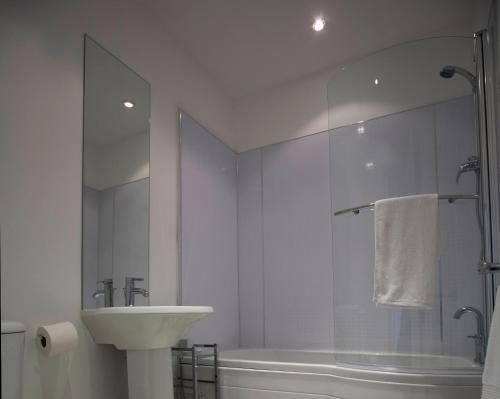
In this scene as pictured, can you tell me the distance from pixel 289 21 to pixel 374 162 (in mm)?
1128

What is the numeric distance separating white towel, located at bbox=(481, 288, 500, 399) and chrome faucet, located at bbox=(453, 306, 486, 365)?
43 cm

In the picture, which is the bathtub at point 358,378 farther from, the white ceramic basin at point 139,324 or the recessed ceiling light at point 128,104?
the recessed ceiling light at point 128,104

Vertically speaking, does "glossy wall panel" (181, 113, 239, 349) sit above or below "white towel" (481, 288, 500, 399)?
above

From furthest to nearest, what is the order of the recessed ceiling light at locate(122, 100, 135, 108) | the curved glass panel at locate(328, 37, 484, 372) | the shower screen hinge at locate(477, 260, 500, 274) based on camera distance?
the recessed ceiling light at locate(122, 100, 135, 108), the curved glass panel at locate(328, 37, 484, 372), the shower screen hinge at locate(477, 260, 500, 274)

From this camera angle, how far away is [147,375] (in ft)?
6.86

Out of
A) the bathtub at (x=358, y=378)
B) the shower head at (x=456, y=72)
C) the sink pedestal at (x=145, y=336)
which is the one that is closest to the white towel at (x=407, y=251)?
the bathtub at (x=358, y=378)

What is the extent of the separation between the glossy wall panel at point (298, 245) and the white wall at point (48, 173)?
1157 millimetres

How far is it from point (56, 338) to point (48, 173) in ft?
2.26

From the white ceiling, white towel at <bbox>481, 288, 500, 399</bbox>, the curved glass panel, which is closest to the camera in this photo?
white towel at <bbox>481, 288, 500, 399</bbox>

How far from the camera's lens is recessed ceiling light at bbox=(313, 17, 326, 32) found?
9.67 ft

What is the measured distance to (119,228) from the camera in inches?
93.5

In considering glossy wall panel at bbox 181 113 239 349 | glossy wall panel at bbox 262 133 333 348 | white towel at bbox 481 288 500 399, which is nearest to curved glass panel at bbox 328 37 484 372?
white towel at bbox 481 288 500 399

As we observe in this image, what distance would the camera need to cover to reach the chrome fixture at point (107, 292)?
224cm

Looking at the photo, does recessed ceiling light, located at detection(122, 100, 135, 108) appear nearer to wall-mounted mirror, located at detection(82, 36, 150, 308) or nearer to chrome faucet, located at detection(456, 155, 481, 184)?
wall-mounted mirror, located at detection(82, 36, 150, 308)
